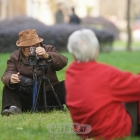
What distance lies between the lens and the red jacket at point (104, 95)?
5438 millimetres

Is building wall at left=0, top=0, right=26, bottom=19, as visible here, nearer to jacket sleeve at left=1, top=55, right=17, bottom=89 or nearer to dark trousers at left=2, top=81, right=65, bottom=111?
dark trousers at left=2, top=81, right=65, bottom=111

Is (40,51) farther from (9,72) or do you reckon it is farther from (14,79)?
(9,72)

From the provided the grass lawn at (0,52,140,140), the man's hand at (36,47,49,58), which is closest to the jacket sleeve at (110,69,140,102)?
the grass lawn at (0,52,140,140)

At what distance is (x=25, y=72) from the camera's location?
8016mm

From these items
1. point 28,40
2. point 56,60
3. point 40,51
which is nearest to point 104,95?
point 40,51

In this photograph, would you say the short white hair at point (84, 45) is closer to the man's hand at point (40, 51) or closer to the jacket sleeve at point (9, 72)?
the man's hand at point (40, 51)

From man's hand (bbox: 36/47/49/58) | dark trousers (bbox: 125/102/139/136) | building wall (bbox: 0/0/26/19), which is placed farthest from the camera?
building wall (bbox: 0/0/26/19)

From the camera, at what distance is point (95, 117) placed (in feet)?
18.1

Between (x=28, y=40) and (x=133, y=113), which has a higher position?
(x=28, y=40)

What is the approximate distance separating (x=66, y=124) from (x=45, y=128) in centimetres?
37

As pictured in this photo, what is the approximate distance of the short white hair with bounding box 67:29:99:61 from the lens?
5363 mm

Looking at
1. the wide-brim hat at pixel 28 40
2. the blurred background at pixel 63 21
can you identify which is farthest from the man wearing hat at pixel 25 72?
the blurred background at pixel 63 21

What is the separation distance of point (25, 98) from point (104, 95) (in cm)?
285

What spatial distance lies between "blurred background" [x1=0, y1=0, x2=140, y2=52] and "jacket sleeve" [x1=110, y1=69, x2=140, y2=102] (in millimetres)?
17975
